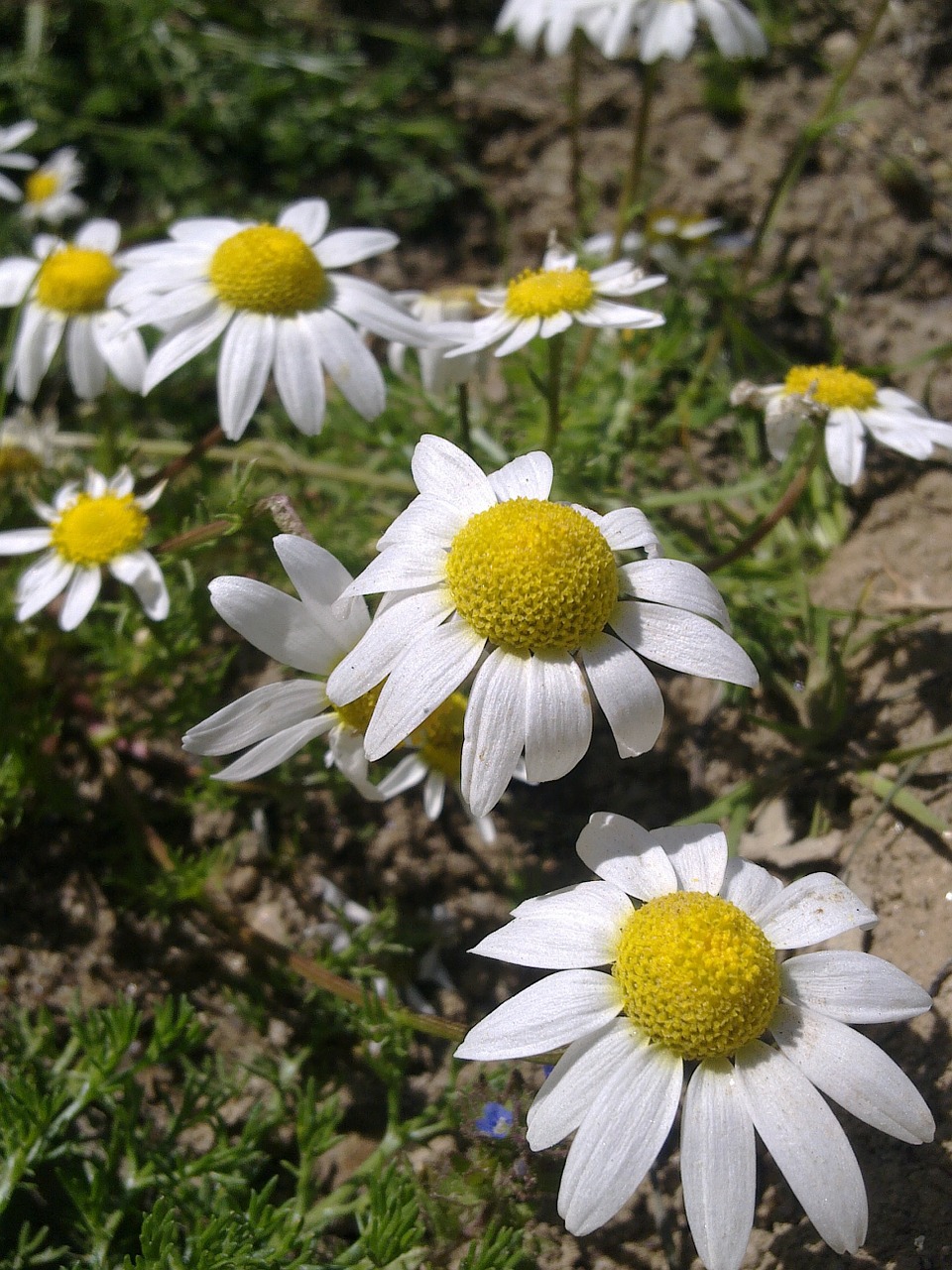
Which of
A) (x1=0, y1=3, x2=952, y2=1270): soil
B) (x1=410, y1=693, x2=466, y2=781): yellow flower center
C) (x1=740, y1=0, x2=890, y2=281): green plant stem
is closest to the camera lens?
(x1=0, y1=3, x2=952, y2=1270): soil

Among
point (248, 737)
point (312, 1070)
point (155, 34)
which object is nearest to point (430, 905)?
point (312, 1070)

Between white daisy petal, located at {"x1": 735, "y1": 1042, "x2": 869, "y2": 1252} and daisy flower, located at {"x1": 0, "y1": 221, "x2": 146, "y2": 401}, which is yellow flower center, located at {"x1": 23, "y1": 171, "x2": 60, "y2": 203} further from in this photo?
white daisy petal, located at {"x1": 735, "y1": 1042, "x2": 869, "y2": 1252}

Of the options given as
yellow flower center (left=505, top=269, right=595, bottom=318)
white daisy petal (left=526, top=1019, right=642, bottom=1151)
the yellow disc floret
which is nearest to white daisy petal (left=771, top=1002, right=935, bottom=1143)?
white daisy petal (left=526, top=1019, right=642, bottom=1151)

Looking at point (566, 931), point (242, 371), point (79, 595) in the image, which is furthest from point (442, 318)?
point (566, 931)

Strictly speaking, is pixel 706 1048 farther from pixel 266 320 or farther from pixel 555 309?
pixel 266 320

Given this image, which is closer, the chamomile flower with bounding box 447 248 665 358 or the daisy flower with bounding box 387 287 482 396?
the chamomile flower with bounding box 447 248 665 358

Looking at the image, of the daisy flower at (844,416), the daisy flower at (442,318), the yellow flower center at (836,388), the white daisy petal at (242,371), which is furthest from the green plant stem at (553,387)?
the white daisy petal at (242,371)

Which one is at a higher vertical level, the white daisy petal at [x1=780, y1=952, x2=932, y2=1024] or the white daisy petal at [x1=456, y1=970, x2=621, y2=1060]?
the white daisy petal at [x1=780, y1=952, x2=932, y2=1024]

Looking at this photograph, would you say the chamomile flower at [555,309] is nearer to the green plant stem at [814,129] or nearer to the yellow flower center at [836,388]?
the yellow flower center at [836,388]
